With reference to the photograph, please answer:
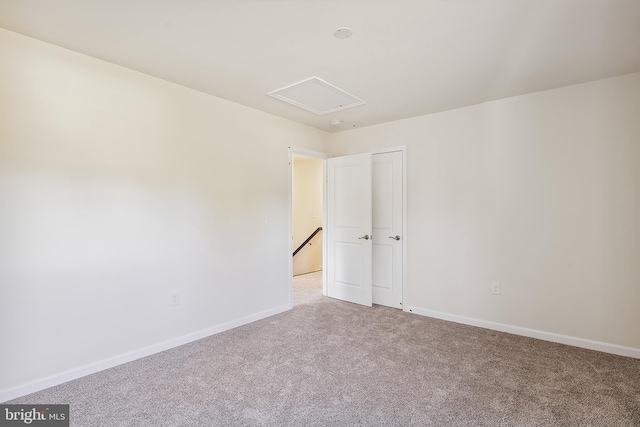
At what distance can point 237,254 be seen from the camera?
11.2 feet

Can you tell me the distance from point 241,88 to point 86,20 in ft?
4.14

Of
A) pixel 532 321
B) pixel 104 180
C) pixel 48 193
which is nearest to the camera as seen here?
pixel 48 193

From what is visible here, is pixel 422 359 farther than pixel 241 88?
No

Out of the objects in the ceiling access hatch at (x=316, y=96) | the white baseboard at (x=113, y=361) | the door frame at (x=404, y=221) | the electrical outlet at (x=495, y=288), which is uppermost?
the ceiling access hatch at (x=316, y=96)

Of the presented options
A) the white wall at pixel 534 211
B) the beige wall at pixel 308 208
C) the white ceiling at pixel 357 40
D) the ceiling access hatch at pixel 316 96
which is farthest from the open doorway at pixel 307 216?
the white ceiling at pixel 357 40

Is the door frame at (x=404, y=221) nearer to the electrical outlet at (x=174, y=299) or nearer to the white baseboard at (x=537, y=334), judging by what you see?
the white baseboard at (x=537, y=334)

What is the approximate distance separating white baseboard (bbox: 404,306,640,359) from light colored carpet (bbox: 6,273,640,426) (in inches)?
3.5

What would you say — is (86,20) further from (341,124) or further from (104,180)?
(341,124)

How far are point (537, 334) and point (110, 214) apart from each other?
4.07m

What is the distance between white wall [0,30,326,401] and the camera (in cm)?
210

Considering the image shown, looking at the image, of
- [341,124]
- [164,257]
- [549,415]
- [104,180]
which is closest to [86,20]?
[104,180]
